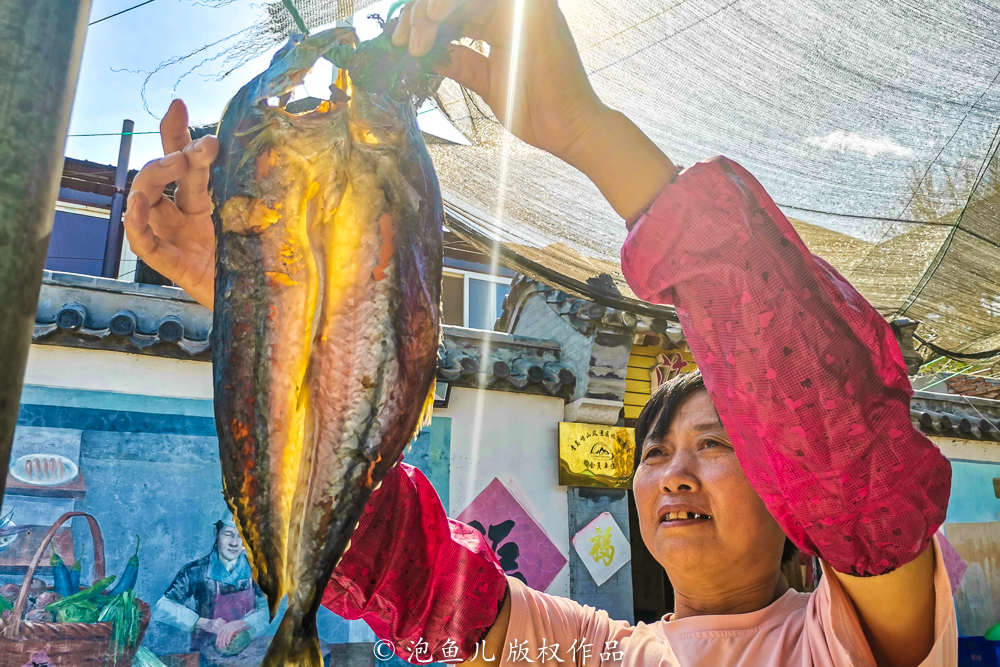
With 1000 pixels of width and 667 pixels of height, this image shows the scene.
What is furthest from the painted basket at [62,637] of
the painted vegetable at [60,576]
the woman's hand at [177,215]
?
the woman's hand at [177,215]

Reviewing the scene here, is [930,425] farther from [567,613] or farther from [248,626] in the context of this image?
[567,613]

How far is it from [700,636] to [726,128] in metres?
1.77

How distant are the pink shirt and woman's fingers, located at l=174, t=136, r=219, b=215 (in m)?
1.16

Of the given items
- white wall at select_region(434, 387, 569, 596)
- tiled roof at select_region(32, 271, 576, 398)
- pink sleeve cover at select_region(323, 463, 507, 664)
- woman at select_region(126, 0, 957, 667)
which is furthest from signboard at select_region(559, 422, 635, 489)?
woman at select_region(126, 0, 957, 667)

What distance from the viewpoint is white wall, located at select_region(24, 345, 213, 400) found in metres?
6.55

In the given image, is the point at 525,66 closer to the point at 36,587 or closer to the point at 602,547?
the point at 36,587

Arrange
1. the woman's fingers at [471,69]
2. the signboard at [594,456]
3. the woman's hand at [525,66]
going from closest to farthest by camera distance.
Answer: the woman's hand at [525,66] → the woman's fingers at [471,69] → the signboard at [594,456]

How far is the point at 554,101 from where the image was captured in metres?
1.05

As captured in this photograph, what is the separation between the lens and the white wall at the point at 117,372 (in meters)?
6.55

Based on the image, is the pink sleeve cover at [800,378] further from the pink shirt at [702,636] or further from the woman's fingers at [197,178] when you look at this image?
the woman's fingers at [197,178]

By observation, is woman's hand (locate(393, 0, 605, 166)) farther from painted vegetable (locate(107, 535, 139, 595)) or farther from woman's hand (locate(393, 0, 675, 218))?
painted vegetable (locate(107, 535, 139, 595))

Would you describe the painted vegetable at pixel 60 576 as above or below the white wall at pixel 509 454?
below

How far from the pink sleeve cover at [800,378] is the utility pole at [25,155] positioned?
0.82 metres

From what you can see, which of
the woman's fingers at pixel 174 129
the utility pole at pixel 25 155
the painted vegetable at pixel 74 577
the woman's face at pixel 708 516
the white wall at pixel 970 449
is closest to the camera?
the utility pole at pixel 25 155
